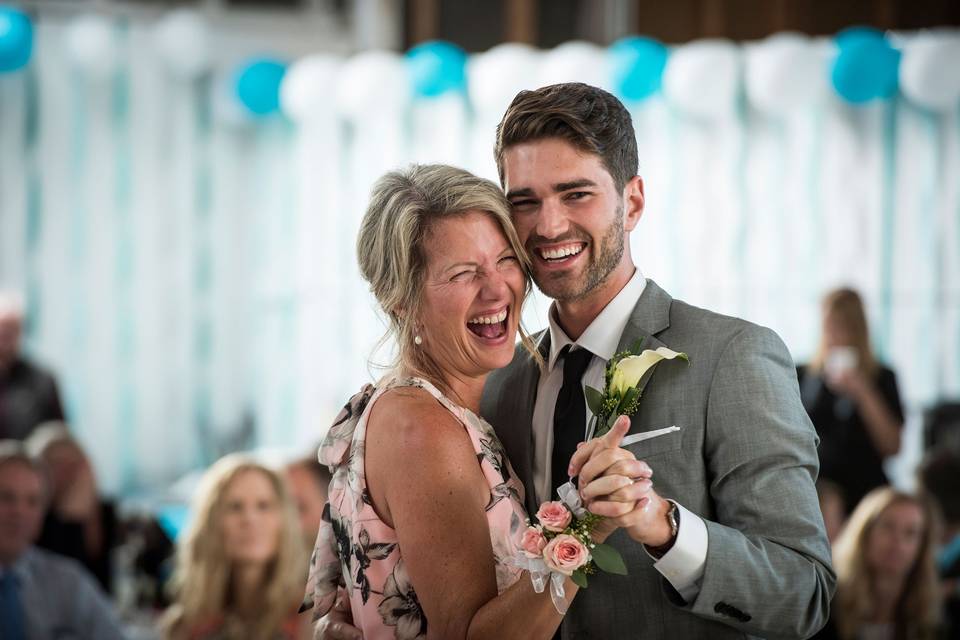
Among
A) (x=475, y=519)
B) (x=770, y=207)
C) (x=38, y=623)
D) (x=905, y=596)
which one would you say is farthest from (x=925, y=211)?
(x=475, y=519)

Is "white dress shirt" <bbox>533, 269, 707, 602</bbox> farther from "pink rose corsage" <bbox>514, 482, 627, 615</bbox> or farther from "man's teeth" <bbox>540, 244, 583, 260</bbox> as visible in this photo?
"pink rose corsage" <bbox>514, 482, 627, 615</bbox>

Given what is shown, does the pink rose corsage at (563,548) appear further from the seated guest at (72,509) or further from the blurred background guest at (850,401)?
the seated guest at (72,509)

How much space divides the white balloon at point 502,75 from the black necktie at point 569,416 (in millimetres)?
4154

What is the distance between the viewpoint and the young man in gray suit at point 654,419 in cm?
196

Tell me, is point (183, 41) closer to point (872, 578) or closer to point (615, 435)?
point (872, 578)

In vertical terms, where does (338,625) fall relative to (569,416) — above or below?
below

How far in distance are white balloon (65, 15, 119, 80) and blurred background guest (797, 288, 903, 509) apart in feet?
14.4

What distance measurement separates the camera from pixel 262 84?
7.06 meters

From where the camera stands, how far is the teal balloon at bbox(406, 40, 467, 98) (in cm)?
660

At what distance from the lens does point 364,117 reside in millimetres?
6984

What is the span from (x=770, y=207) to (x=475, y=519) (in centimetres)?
497

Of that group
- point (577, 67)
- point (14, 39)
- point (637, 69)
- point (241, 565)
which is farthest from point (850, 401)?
point (14, 39)

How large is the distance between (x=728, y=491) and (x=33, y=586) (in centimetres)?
325

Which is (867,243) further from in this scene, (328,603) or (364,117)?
(328,603)
